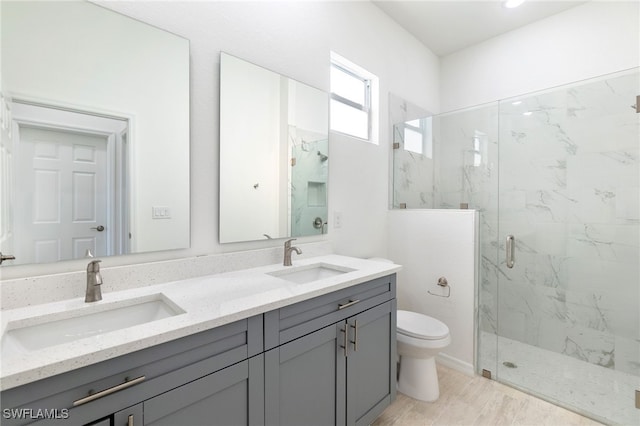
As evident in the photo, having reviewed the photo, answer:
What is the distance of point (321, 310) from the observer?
1.32m

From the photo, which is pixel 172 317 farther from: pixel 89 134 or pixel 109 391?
pixel 89 134

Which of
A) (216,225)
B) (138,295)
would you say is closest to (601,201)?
(216,225)

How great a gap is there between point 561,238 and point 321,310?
2072 mm

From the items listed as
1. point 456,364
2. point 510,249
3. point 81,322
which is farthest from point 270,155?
point 456,364

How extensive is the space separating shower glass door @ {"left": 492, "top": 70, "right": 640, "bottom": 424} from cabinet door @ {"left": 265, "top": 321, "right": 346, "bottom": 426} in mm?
1481

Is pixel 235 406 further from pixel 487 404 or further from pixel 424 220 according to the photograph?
pixel 424 220

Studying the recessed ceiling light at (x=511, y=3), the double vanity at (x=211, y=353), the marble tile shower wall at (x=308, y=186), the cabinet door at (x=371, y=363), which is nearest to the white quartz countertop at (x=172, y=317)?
the double vanity at (x=211, y=353)

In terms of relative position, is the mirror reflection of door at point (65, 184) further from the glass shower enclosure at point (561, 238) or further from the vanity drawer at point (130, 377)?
the glass shower enclosure at point (561, 238)

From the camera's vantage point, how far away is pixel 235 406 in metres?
1.01

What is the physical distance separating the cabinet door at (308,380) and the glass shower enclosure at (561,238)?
147 centimetres

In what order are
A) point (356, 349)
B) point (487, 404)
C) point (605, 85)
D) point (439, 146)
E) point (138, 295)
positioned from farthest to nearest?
1. point (439, 146)
2. point (605, 85)
3. point (487, 404)
4. point (356, 349)
5. point (138, 295)

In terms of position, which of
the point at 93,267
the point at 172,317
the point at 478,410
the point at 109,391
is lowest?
the point at 478,410

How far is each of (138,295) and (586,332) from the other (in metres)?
2.88

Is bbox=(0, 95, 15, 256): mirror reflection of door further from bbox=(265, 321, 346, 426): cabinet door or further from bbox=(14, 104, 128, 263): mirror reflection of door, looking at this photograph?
bbox=(265, 321, 346, 426): cabinet door
